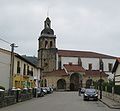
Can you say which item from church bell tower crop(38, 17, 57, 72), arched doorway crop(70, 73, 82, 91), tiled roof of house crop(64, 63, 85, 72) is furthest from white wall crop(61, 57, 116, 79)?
arched doorway crop(70, 73, 82, 91)

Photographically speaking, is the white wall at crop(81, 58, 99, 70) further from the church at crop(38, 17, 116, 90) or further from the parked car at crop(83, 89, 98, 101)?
the parked car at crop(83, 89, 98, 101)

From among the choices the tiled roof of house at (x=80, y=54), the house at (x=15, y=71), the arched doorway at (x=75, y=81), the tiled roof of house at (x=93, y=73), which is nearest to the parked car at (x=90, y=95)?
the house at (x=15, y=71)

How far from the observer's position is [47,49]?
10369cm

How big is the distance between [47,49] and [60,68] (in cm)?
872

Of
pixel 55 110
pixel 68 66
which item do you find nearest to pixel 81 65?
pixel 68 66

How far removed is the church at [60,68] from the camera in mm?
100750

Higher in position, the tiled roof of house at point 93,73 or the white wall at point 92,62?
the white wall at point 92,62

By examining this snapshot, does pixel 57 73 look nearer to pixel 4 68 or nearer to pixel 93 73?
pixel 93 73

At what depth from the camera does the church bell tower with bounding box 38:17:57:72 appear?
102625mm

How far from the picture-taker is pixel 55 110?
76.4ft

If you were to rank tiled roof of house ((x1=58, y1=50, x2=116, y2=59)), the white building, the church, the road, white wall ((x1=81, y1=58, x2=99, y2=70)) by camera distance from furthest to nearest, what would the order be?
1. white wall ((x1=81, y1=58, x2=99, y2=70))
2. tiled roof of house ((x1=58, y1=50, x2=116, y2=59))
3. the white building
4. the church
5. the road

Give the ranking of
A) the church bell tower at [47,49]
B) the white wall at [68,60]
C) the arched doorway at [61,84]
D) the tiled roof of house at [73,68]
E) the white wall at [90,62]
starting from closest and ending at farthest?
1. the arched doorway at [61,84]
2. the tiled roof of house at [73,68]
3. the church bell tower at [47,49]
4. the white wall at [68,60]
5. the white wall at [90,62]

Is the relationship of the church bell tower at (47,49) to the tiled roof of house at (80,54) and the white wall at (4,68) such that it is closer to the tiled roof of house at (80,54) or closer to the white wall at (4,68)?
the tiled roof of house at (80,54)

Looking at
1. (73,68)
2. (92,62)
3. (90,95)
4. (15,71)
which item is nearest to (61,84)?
(73,68)
